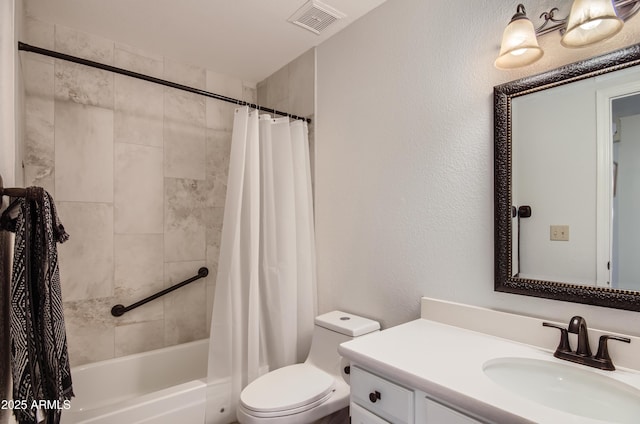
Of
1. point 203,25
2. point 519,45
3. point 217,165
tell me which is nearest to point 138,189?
point 217,165

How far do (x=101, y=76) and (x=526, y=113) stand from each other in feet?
7.98

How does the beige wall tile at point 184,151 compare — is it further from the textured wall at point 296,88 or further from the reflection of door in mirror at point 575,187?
the reflection of door in mirror at point 575,187

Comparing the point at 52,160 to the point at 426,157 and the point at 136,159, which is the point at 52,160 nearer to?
the point at 136,159

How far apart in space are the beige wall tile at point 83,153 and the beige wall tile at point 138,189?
2.3 inches

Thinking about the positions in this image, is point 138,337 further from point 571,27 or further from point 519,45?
point 571,27

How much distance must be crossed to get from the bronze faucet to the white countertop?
22 mm

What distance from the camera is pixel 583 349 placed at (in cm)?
106

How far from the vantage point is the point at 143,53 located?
2.32 meters

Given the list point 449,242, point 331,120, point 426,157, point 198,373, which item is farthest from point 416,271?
point 198,373

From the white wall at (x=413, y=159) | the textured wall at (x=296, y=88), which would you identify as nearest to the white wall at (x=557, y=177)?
the white wall at (x=413, y=159)

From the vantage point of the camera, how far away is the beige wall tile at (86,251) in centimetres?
201

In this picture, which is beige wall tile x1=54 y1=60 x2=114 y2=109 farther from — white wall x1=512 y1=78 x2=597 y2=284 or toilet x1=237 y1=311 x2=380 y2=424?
white wall x1=512 y1=78 x2=597 y2=284

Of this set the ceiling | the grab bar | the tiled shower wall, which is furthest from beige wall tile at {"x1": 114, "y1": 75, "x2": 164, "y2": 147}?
the grab bar

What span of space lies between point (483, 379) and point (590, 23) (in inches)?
44.5
